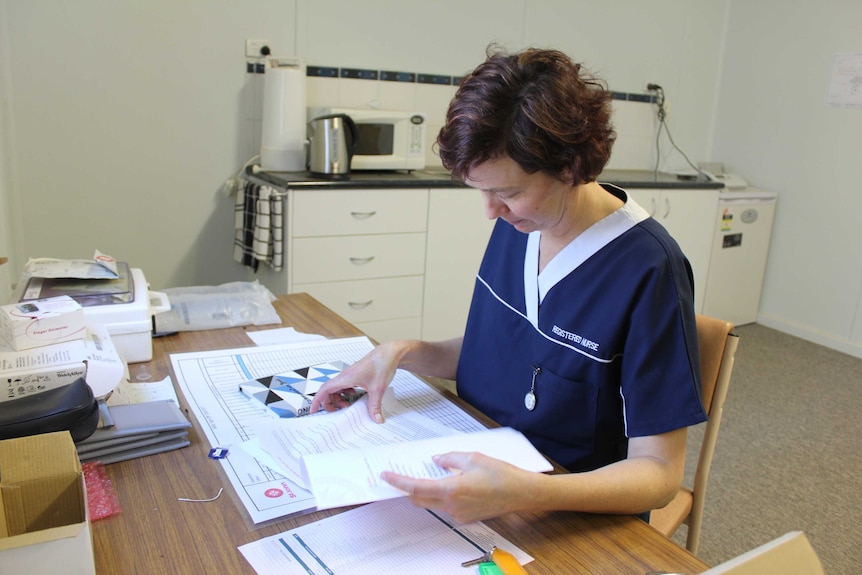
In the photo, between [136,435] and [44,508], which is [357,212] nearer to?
[136,435]

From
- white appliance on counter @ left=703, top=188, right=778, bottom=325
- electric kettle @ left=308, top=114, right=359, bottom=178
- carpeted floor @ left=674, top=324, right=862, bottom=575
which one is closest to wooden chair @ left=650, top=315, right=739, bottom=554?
carpeted floor @ left=674, top=324, right=862, bottom=575

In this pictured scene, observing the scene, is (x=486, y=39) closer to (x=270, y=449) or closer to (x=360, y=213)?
(x=360, y=213)

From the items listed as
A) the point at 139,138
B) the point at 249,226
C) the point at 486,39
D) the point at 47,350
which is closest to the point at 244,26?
the point at 139,138

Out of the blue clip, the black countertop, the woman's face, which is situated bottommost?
the blue clip

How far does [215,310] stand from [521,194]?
795 mm

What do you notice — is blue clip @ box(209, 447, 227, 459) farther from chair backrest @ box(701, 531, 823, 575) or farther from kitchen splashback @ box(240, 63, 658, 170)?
kitchen splashback @ box(240, 63, 658, 170)

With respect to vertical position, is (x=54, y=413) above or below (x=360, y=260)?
above

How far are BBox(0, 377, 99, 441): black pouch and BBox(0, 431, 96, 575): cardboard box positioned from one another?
77mm

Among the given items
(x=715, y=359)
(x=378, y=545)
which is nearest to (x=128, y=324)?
(x=378, y=545)

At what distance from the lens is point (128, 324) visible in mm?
1255

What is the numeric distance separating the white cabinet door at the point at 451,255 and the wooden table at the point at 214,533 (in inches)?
87.2

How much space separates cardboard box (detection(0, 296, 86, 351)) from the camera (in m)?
1.05

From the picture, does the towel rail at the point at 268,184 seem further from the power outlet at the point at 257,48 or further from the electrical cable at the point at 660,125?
the electrical cable at the point at 660,125

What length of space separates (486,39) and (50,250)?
229 centimetres
